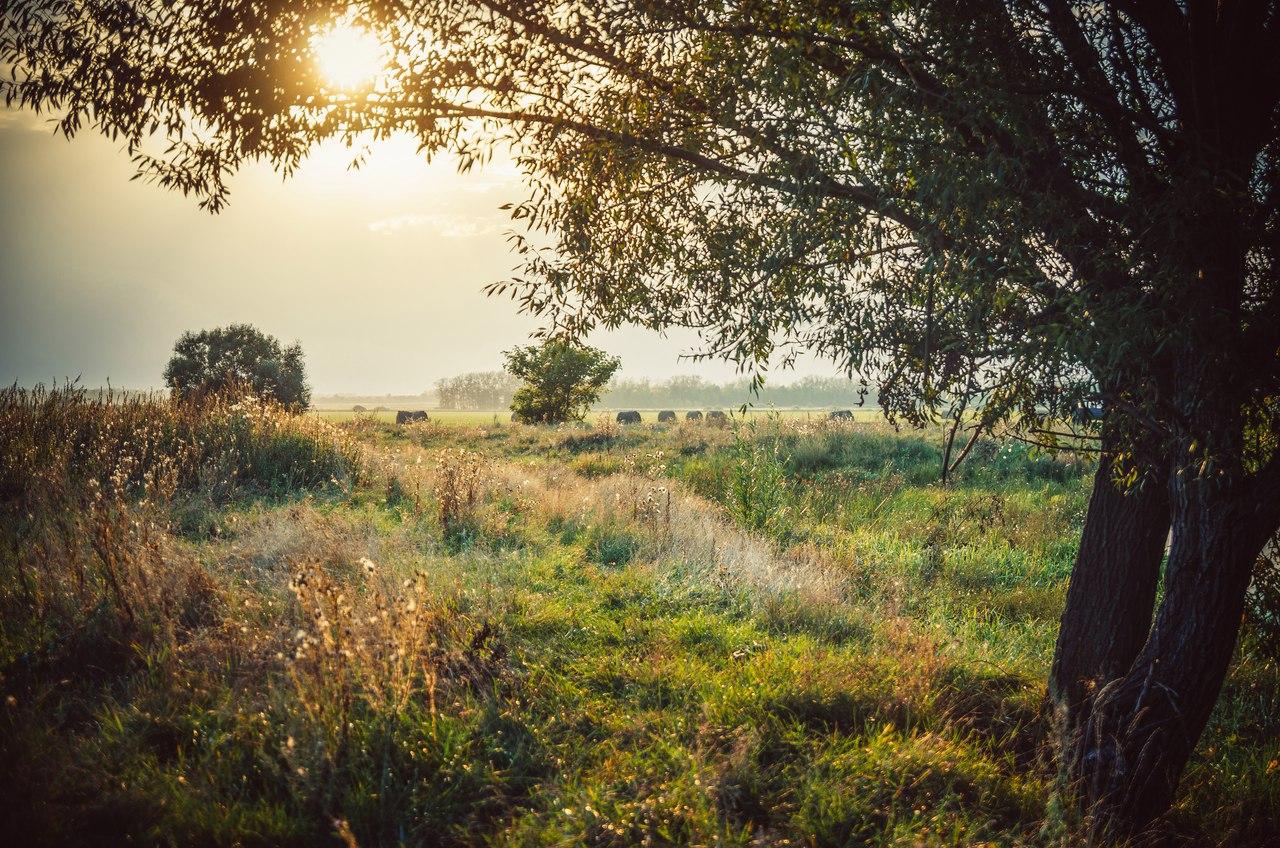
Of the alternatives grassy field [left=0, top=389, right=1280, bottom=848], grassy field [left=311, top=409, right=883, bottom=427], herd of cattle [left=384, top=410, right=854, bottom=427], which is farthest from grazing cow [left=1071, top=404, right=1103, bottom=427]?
herd of cattle [left=384, top=410, right=854, bottom=427]

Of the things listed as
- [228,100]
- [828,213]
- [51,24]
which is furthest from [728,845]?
[51,24]

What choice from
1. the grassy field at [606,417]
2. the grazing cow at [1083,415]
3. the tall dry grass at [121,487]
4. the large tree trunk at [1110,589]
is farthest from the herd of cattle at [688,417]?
the grazing cow at [1083,415]

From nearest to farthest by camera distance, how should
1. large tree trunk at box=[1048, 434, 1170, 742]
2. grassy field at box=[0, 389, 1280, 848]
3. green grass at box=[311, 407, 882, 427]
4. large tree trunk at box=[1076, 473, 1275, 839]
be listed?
grassy field at box=[0, 389, 1280, 848] < large tree trunk at box=[1076, 473, 1275, 839] < large tree trunk at box=[1048, 434, 1170, 742] < green grass at box=[311, 407, 882, 427]

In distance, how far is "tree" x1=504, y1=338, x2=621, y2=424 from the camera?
36.2 metres

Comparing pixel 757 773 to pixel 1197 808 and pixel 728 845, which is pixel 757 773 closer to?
pixel 728 845

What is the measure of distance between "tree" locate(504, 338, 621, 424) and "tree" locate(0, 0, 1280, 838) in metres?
30.1

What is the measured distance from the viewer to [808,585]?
23.6 feet

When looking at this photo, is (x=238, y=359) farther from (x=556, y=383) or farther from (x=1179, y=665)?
(x=1179, y=665)

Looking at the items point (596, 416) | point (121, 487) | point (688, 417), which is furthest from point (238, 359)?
point (121, 487)

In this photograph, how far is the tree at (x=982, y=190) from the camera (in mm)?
3840

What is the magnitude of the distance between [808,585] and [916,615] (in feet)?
4.44

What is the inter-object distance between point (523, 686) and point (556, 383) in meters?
32.5

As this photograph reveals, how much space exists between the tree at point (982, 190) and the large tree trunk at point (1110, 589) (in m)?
0.02

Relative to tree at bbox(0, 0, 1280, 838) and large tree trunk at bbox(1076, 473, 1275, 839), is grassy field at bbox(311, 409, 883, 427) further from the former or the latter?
large tree trunk at bbox(1076, 473, 1275, 839)
